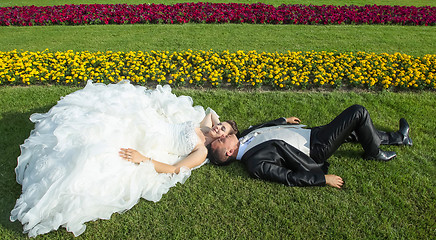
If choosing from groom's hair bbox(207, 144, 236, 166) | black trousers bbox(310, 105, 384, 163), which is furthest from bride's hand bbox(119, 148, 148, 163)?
black trousers bbox(310, 105, 384, 163)

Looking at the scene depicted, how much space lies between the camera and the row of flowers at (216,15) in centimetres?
1021

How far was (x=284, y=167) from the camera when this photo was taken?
3.94 metres

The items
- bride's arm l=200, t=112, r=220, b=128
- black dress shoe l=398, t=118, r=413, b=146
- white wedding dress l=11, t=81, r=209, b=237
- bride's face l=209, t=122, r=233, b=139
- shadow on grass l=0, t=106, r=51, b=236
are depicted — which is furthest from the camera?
bride's arm l=200, t=112, r=220, b=128

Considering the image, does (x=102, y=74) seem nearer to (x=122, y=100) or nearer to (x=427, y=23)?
(x=122, y=100)

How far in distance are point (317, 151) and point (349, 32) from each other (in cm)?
675

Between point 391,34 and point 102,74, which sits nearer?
point 102,74

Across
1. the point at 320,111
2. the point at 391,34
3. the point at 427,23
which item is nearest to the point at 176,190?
the point at 320,111

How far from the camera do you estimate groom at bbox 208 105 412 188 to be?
3773 millimetres

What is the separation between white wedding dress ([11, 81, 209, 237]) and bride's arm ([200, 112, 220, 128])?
483mm

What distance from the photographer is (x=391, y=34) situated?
923 cm

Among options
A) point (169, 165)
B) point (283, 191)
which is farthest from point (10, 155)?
point (283, 191)

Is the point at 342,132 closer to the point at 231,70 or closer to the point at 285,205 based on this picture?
the point at 285,205

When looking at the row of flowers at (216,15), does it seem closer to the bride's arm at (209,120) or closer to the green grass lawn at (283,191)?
the green grass lawn at (283,191)

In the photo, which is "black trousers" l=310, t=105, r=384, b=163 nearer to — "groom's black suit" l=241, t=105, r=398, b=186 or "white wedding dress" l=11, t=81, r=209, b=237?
"groom's black suit" l=241, t=105, r=398, b=186
